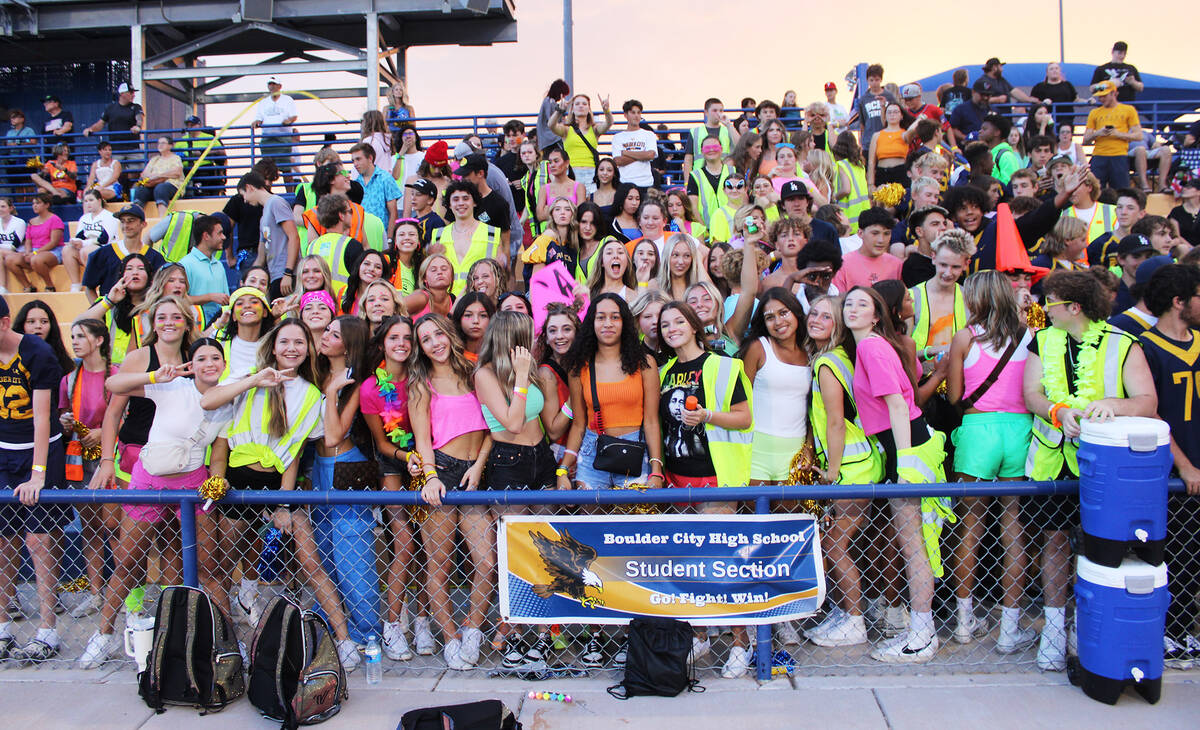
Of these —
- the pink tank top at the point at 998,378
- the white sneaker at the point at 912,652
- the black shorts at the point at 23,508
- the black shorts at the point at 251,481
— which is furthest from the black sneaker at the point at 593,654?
the black shorts at the point at 23,508

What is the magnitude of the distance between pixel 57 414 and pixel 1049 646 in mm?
5563

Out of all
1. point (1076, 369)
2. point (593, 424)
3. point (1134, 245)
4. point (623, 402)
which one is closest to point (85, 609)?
point (593, 424)

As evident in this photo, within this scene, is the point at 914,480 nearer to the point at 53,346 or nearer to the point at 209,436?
the point at 209,436

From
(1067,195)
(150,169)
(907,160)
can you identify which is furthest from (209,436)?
(150,169)

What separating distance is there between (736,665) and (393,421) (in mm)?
2199

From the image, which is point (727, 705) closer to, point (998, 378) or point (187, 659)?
point (998, 378)

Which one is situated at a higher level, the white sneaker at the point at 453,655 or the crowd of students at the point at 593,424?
the crowd of students at the point at 593,424

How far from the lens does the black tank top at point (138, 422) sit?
4.88 meters

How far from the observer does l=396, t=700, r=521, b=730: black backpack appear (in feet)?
11.1

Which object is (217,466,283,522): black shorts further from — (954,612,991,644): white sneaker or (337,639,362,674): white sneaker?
(954,612,991,644): white sneaker

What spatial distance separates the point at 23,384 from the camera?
4656 mm

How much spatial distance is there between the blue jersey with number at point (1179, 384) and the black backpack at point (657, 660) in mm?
2616

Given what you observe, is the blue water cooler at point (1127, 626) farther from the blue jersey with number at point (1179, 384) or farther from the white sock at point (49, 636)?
the white sock at point (49, 636)

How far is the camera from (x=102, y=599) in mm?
4863
